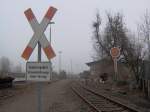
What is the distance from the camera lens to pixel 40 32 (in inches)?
294

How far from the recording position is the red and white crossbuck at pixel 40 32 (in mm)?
7453

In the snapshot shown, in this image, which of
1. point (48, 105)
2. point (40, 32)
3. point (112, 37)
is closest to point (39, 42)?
point (40, 32)

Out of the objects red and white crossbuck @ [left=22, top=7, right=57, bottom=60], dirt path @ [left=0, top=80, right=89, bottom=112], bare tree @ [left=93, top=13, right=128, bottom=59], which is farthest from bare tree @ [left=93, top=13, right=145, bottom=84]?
red and white crossbuck @ [left=22, top=7, right=57, bottom=60]

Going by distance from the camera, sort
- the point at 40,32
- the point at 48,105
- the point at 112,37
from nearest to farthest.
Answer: the point at 40,32 → the point at 48,105 → the point at 112,37

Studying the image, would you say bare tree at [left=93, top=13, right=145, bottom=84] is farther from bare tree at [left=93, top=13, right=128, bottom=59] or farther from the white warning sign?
the white warning sign

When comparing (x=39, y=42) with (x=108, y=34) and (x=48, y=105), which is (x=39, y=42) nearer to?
(x=48, y=105)

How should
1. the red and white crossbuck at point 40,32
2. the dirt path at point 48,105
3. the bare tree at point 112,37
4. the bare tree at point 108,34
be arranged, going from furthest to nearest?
the bare tree at point 108,34 < the bare tree at point 112,37 < the dirt path at point 48,105 < the red and white crossbuck at point 40,32

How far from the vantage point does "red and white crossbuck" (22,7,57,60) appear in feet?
24.5

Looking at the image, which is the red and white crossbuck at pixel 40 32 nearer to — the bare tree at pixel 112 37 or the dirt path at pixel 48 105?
the dirt path at pixel 48 105

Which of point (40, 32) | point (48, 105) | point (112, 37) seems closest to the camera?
A: point (40, 32)

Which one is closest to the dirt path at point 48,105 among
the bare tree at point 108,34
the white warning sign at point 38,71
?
the white warning sign at point 38,71

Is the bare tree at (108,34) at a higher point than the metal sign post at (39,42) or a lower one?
higher

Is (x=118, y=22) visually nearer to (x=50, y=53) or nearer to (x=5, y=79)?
(x=5, y=79)

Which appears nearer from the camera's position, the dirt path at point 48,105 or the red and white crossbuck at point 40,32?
the red and white crossbuck at point 40,32
